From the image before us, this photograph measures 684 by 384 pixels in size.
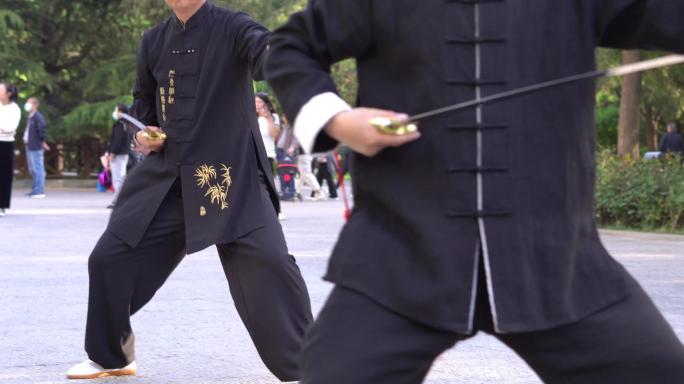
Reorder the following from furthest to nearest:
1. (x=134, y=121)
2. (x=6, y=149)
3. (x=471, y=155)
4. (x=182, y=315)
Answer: (x=6, y=149)
(x=182, y=315)
(x=134, y=121)
(x=471, y=155)

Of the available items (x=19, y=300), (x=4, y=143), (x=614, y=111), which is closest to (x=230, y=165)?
(x=19, y=300)

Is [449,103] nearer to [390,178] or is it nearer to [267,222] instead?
[390,178]

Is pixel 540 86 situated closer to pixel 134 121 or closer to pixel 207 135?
pixel 207 135

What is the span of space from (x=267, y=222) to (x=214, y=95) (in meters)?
0.55

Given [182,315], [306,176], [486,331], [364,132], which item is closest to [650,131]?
[306,176]

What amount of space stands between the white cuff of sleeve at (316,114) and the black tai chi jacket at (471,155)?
0.06 feet

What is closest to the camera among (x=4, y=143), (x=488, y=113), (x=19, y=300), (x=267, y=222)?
(x=488, y=113)

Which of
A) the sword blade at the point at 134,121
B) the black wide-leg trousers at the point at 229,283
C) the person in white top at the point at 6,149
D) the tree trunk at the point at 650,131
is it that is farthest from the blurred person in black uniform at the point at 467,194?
the tree trunk at the point at 650,131

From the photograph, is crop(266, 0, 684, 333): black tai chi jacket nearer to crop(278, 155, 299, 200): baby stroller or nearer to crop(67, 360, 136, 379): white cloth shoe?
crop(67, 360, 136, 379): white cloth shoe

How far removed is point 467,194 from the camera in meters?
2.75

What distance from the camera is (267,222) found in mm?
5230

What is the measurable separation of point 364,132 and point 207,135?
2719 mm

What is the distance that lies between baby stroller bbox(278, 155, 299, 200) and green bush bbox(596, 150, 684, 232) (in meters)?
6.59

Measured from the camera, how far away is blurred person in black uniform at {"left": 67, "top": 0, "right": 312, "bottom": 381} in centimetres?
512
